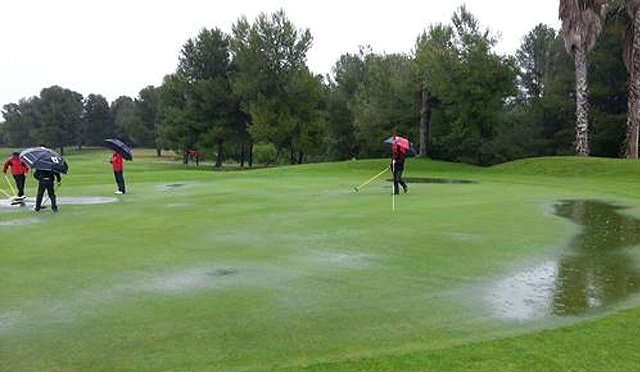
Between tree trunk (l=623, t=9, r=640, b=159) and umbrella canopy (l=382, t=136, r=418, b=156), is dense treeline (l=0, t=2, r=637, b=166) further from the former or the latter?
umbrella canopy (l=382, t=136, r=418, b=156)

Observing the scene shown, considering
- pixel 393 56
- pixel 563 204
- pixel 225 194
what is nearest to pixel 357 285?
pixel 563 204

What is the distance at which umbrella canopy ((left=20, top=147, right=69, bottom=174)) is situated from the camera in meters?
16.3

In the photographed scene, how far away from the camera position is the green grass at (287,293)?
5414 mm

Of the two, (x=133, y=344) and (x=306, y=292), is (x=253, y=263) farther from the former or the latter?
(x=133, y=344)

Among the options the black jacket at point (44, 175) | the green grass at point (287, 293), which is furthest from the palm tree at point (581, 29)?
the black jacket at point (44, 175)

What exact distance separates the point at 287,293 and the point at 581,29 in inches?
1397

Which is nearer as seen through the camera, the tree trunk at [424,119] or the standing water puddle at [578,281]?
the standing water puddle at [578,281]

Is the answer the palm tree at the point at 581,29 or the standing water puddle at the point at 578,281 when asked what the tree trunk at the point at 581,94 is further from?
the standing water puddle at the point at 578,281

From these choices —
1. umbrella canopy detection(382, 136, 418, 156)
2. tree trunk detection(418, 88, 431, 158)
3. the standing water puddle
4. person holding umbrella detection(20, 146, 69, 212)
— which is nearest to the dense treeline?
tree trunk detection(418, 88, 431, 158)

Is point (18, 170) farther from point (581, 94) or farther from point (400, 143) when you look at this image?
point (581, 94)

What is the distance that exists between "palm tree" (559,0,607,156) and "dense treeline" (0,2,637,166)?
101cm

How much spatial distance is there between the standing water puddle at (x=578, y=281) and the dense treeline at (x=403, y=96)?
29594 mm

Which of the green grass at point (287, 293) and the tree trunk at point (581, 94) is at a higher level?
the tree trunk at point (581, 94)

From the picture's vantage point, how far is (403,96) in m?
51.5
